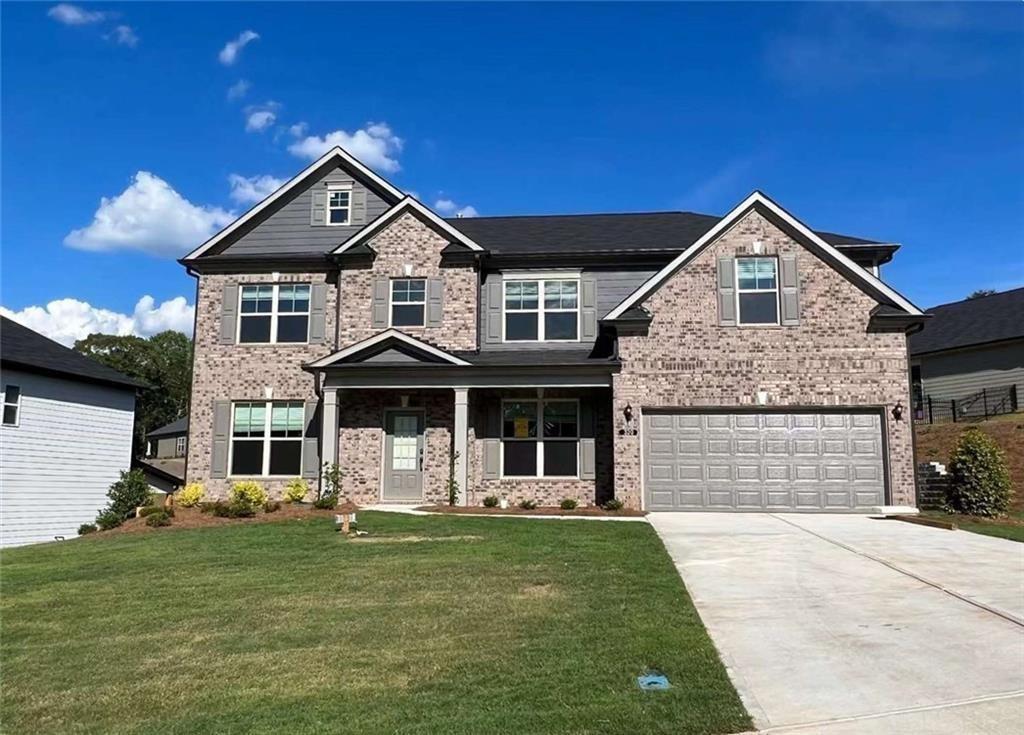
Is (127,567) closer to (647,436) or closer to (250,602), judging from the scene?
(250,602)

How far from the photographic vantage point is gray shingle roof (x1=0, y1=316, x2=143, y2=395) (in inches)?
757

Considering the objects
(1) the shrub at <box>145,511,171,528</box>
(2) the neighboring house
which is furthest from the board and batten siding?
(1) the shrub at <box>145,511,171,528</box>

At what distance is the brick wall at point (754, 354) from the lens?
17.0 metres

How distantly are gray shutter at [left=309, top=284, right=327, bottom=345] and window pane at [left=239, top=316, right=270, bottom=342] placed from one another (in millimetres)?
1201

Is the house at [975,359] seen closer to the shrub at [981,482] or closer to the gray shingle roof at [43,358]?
the shrub at [981,482]

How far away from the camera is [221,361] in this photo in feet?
66.0

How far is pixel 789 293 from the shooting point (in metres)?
17.5

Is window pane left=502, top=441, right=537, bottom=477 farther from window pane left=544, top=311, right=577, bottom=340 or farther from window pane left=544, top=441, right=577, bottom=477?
window pane left=544, top=311, right=577, bottom=340

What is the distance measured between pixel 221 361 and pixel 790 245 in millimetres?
14485

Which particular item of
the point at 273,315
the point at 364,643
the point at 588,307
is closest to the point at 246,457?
the point at 273,315

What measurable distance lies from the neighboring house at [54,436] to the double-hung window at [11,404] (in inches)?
0.8

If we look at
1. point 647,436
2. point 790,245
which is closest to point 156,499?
point 647,436

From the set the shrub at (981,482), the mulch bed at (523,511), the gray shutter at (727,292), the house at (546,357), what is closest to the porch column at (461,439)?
the house at (546,357)

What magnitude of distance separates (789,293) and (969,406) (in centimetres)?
1779
